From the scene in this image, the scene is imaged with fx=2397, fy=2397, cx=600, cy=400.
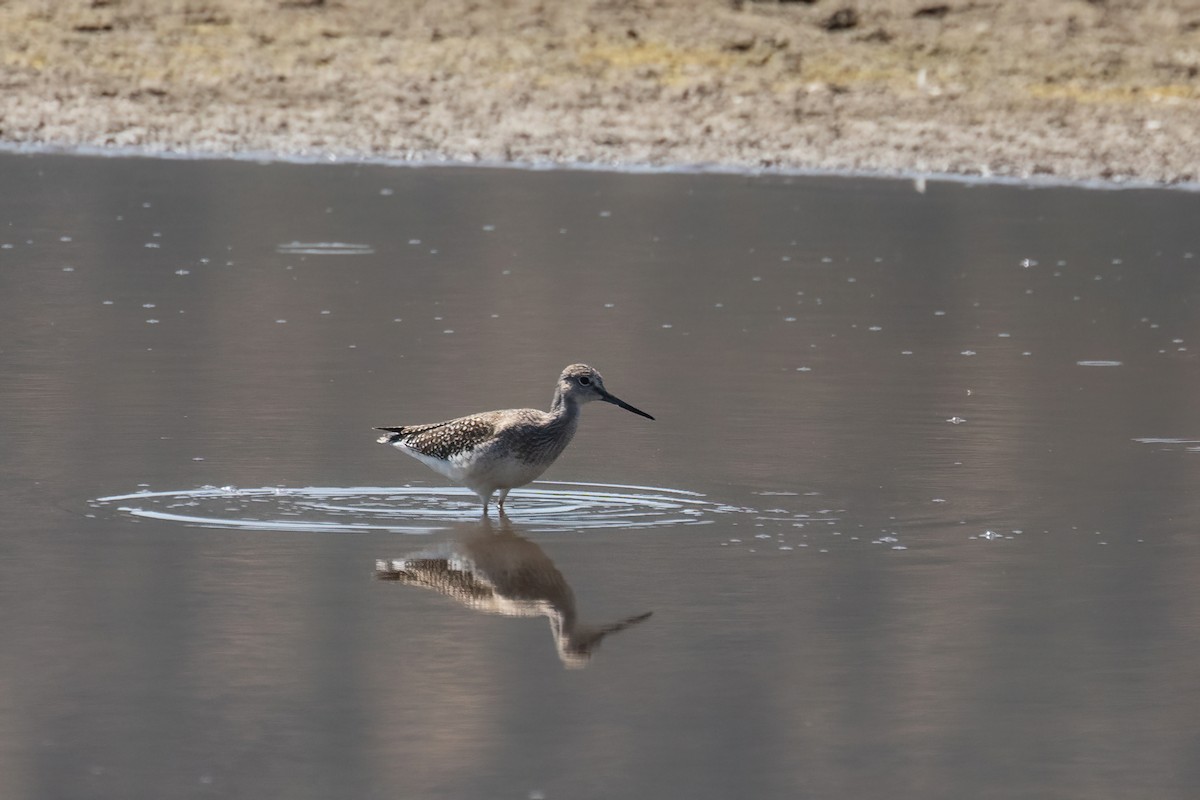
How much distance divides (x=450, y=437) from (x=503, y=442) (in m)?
0.27

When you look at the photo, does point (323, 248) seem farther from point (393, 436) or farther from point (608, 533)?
point (608, 533)

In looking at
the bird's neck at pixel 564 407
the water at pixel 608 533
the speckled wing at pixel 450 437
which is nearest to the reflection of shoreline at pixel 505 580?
the water at pixel 608 533

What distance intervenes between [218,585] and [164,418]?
3411 mm

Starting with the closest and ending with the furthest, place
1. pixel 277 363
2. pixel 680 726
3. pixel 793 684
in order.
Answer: pixel 680 726 → pixel 793 684 → pixel 277 363

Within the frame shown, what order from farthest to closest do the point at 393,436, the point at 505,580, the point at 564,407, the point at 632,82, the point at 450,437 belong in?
1. the point at 632,82
2. the point at 393,436
3. the point at 564,407
4. the point at 450,437
5. the point at 505,580

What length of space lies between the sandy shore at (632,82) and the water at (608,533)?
9162 mm

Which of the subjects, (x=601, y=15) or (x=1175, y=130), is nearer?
(x=1175, y=130)

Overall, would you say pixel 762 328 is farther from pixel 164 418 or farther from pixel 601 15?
pixel 601 15

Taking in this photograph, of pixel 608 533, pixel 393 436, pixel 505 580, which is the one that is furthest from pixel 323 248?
pixel 505 580

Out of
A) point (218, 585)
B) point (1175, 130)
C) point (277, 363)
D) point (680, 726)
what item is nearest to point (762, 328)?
point (277, 363)

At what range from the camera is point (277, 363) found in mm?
12500

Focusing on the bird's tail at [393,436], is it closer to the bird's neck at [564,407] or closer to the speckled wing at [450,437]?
the speckled wing at [450,437]

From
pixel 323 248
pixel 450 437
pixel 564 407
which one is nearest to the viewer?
pixel 450 437

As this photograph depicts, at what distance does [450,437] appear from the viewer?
347 inches
